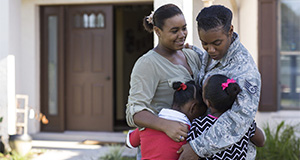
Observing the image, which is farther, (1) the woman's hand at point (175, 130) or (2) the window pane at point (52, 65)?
(2) the window pane at point (52, 65)

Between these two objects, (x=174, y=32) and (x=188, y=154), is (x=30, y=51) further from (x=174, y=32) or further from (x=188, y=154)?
(x=188, y=154)

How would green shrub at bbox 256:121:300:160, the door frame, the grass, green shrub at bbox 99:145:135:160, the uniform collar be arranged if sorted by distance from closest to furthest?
the uniform collar < green shrub at bbox 256:121:300:160 < green shrub at bbox 99:145:135:160 < the grass < the door frame

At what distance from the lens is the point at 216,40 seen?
186 centimetres

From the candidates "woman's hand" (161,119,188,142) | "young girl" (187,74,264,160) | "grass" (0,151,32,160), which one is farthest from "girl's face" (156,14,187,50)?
"grass" (0,151,32,160)

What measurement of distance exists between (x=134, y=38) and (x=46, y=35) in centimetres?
292

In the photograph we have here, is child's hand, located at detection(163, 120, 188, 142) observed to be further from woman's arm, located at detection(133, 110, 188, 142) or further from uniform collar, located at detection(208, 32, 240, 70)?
uniform collar, located at detection(208, 32, 240, 70)

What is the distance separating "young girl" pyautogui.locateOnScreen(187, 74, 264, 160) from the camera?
1774 mm

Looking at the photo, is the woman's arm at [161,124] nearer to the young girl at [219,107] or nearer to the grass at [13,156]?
the young girl at [219,107]

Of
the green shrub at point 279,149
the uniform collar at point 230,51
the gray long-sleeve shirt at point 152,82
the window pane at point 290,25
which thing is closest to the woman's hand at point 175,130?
the gray long-sleeve shirt at point 152,82

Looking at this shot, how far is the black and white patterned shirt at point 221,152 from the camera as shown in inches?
72.8

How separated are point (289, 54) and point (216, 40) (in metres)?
4.93

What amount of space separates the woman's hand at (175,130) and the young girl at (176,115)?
22 mm

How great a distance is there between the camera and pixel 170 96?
6.90ft

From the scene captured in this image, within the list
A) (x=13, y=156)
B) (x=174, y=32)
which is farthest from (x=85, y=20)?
(x=174, y=32)
